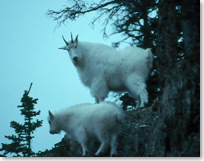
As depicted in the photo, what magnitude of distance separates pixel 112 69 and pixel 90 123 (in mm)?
1928

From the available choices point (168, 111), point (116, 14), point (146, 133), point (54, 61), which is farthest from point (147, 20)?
point (168, 111)

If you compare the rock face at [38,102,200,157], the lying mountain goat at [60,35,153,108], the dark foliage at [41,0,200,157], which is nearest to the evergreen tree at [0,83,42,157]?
the rock face at [38,102,200,157]

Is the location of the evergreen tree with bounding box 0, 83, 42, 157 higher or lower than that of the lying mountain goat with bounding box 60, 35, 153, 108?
lower

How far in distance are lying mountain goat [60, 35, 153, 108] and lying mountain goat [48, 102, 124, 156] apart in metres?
1.34

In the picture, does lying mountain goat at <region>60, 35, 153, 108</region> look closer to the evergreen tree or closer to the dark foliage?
the dark foliage

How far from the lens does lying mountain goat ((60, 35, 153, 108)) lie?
552 cm

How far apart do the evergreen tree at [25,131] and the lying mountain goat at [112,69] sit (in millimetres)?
1368

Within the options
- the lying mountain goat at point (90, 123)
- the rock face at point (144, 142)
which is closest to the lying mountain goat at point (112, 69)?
the rock face at point (144, 142)

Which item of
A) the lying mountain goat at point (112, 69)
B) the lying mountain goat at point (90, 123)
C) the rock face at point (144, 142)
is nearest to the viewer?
the rock face at point (144, 142)

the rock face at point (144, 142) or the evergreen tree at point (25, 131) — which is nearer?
the rock face at point (144, 142)

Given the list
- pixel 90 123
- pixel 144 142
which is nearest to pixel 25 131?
pixel 90 123

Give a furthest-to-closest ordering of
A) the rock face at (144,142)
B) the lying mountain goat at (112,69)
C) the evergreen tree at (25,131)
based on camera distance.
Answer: the lying mountain goat at (112,69), the evergreen tree at (25,131), the rock face at (144,142)

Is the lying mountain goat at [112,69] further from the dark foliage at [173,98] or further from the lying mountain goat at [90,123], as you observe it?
the lying mountain goat at [90,123]

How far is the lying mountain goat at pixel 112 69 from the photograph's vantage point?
18.1ft
